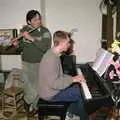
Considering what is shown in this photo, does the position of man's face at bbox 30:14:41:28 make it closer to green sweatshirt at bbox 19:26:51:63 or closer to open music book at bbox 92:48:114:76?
green sweatshirt at bbox 19:26:51:63

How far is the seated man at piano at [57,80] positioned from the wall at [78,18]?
1.75 meters

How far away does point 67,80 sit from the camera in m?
2.67

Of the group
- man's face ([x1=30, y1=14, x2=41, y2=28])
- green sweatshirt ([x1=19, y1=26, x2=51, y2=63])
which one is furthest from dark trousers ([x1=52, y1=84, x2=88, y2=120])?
man's face ([x1=30, y1=14, x2=41, y2=28])

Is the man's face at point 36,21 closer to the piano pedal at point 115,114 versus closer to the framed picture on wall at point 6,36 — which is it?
the framed picture on wall at point 6,36

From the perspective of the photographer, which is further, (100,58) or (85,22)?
(85,22)

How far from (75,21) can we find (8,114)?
5.78 feet

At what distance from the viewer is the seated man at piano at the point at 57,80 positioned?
259cm

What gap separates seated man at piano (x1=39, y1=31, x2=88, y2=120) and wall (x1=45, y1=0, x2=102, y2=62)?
1750 mm

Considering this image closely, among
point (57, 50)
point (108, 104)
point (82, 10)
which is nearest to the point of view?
point (108, 104)

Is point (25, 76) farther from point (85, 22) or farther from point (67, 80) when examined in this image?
point (85, 22)

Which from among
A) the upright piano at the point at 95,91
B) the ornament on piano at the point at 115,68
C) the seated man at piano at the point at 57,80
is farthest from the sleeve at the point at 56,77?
the ornament on piano at the point at 115,68

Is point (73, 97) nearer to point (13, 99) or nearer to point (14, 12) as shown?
point (13, 99)

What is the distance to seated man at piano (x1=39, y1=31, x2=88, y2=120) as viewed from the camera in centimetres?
259

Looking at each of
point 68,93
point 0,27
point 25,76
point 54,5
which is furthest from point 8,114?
point 54,5
